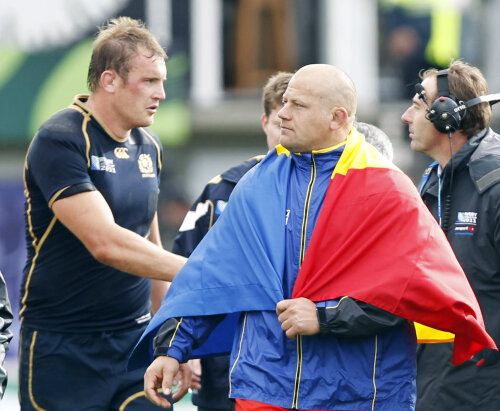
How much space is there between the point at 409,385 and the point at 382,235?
0.61 m

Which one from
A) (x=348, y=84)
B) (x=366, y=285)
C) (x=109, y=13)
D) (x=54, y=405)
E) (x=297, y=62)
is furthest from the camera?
(x=297, y=62)

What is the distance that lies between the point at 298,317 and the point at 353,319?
215 mm

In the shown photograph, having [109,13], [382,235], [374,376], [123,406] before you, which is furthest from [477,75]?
[109,13]

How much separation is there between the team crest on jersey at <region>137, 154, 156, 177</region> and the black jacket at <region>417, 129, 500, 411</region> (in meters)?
1.46

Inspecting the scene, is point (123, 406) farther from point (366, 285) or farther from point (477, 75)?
point (477, 75)

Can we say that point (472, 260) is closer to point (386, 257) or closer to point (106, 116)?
point (386, 257)

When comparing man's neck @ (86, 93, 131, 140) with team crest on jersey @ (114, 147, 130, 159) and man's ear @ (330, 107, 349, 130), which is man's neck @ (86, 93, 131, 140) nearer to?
team crest on jersey @ (114, 147, 130, 159)

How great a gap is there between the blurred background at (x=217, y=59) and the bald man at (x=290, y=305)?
1055 cm

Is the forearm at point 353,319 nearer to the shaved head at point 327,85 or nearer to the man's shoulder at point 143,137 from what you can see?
the shaved head at point 327,85

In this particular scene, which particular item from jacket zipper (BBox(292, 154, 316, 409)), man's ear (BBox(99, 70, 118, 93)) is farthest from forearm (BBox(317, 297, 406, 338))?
man's ear (BBox(99, 70, 118, 93))

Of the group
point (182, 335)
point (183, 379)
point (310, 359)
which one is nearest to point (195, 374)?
point (183, 379)

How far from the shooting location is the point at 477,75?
5965mm

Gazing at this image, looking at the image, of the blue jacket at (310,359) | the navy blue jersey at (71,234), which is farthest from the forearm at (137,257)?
the blue jacket at (310,359)

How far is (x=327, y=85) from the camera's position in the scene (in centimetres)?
492
